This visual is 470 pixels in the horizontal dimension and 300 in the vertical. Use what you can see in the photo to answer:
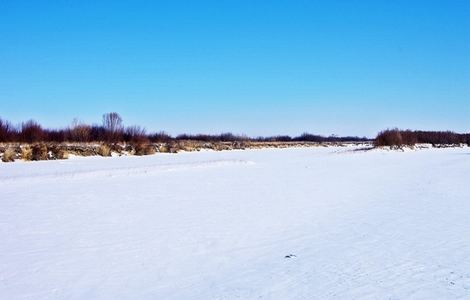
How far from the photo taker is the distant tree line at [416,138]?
124ft

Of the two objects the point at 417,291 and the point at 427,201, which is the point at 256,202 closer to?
the point at 427,201

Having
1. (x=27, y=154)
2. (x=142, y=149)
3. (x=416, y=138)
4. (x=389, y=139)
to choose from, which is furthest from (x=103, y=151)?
(x=416, y=138)

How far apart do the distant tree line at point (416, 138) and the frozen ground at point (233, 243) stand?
94.1ft

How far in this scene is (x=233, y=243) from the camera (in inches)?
220

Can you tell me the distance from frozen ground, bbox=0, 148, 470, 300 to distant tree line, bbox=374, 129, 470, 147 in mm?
28694

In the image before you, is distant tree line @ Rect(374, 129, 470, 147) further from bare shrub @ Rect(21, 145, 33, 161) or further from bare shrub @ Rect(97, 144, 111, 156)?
bare shrub @ Rect(21, 145, 33, 161)

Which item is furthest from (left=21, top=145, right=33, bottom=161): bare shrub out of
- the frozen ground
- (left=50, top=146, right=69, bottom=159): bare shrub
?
the frozen ground

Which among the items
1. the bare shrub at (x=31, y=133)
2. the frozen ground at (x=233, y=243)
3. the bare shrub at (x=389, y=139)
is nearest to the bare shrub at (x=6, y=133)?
the bare shrub at (x=31, y=133)

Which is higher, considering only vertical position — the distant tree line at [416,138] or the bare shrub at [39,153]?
the distant tree line at [416,138]

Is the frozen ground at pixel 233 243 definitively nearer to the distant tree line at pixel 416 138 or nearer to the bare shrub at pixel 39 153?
the bare shrub at pixel 39 153

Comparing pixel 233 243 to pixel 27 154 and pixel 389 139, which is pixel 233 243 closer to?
pixel 27 154

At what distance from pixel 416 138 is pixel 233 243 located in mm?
43437

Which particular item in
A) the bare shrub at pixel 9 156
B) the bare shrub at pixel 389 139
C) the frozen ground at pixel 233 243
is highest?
the bare shrub at pixel 389 139

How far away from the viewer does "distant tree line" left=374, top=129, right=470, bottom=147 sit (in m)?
37.9
